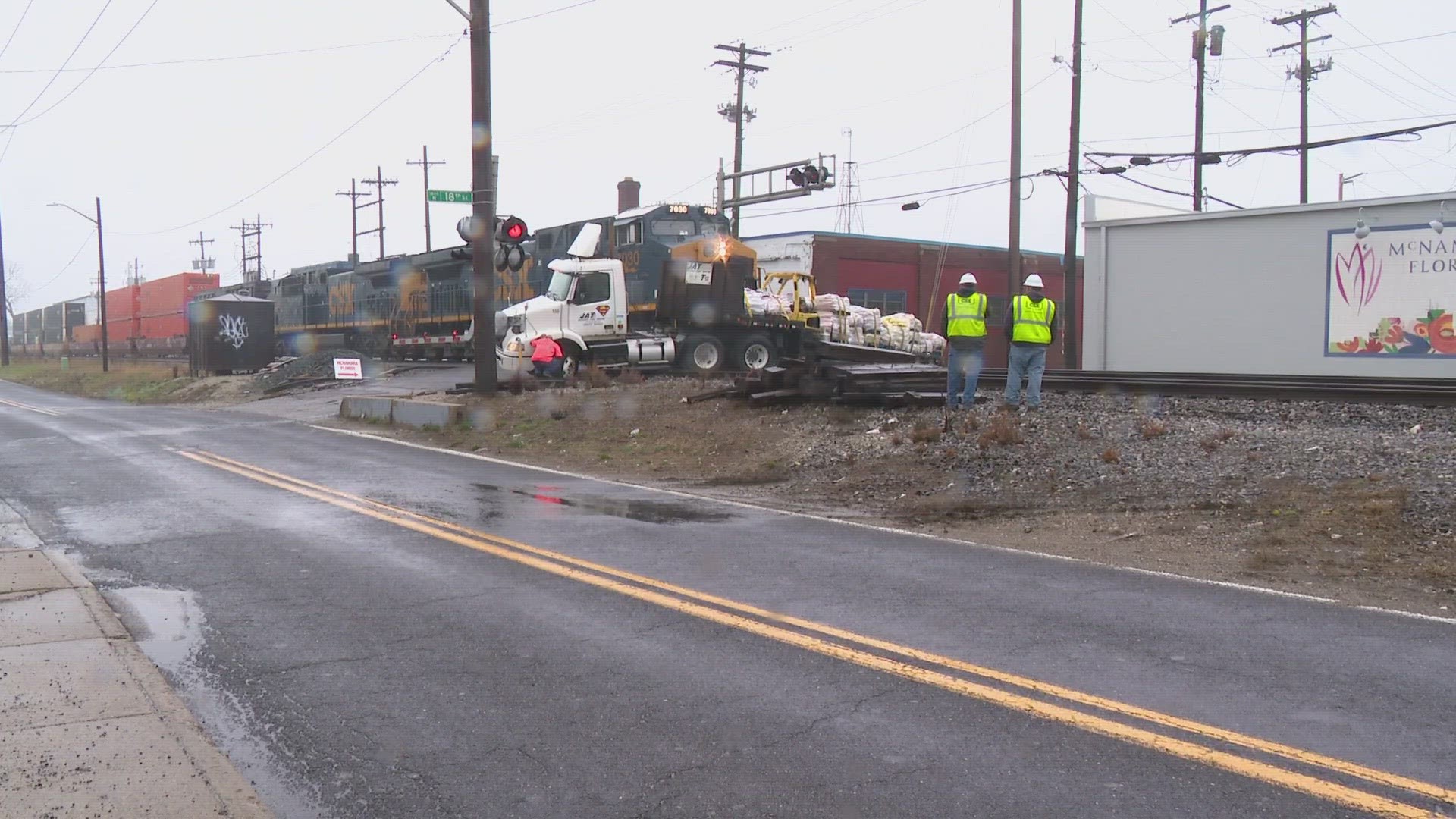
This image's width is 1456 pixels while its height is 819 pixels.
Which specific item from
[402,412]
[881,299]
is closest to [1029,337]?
[402,412]

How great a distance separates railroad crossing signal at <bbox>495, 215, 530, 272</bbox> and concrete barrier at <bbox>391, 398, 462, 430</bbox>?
2.75 metres

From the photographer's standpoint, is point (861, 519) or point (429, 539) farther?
point (861, 519)

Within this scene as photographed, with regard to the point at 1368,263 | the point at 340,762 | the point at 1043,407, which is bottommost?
the point at 340,762

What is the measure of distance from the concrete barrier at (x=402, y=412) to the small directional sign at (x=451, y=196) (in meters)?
3.66

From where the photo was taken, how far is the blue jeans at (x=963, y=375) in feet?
48.6

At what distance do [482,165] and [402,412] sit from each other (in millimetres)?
5112

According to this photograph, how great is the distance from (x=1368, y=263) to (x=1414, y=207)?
1311 mm

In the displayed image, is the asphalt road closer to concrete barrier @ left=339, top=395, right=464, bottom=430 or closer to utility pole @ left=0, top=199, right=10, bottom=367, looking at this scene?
Result: concrete barrier @ left=339, top=395, right=464, bottom=430

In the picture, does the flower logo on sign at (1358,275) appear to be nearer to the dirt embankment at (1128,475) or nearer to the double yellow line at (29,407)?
the dirt embankment at (1128,475)

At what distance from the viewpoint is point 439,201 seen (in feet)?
63.7

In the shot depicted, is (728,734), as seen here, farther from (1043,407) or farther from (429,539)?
(1043,407)

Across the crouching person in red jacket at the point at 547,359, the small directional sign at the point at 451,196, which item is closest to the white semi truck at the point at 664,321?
the crouching person in red jacket at the point at 547,359

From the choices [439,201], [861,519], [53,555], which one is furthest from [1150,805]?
[439,201]

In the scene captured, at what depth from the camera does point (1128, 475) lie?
11.8m
